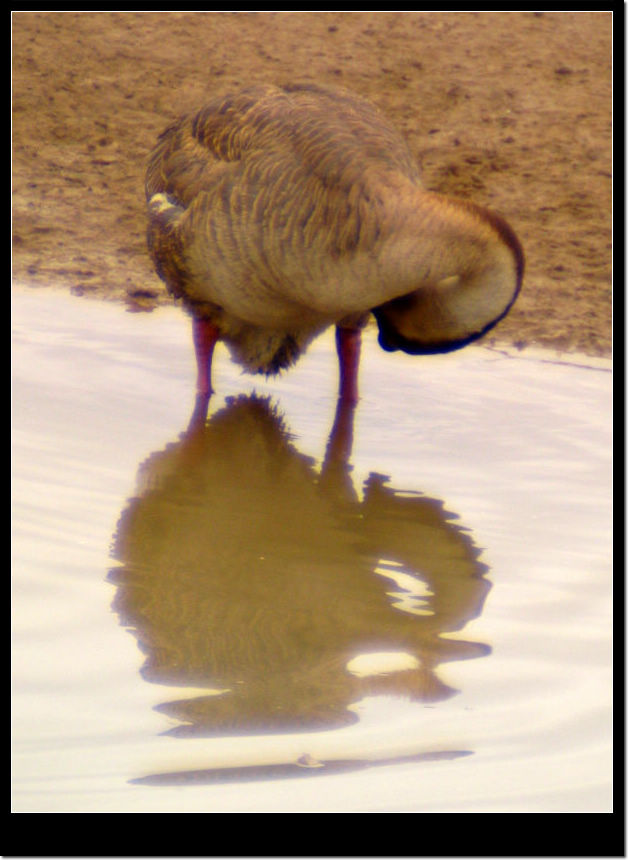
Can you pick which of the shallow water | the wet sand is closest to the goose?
the shallow water

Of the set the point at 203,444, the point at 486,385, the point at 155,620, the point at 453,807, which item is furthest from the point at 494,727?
the point at 486,385

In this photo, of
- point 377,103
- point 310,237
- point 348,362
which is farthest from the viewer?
point 377,103

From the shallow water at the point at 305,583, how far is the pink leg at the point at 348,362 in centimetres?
10

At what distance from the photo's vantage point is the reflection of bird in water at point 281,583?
3385mm

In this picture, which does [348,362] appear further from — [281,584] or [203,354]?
[281,584]

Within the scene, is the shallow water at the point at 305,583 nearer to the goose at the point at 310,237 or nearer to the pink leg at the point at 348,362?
the pink leg at the point at 348,362

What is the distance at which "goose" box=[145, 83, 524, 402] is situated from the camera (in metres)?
4.90

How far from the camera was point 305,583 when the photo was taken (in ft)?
13.4

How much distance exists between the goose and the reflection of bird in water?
63 centimetres

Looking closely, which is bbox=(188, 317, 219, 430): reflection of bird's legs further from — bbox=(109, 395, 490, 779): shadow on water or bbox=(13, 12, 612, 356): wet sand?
bbox=(13, 12, 612, 356): wet sand

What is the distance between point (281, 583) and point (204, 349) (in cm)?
215

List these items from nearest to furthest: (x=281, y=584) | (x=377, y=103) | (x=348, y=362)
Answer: (x=281, y=584) → (x=348, y=362) → (x=377, y=103)

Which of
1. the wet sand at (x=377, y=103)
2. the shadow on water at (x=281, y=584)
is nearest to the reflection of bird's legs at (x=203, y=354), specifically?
the shadow on water at (x=281, y=584)

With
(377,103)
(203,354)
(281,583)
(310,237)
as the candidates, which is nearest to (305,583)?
(281,583)
